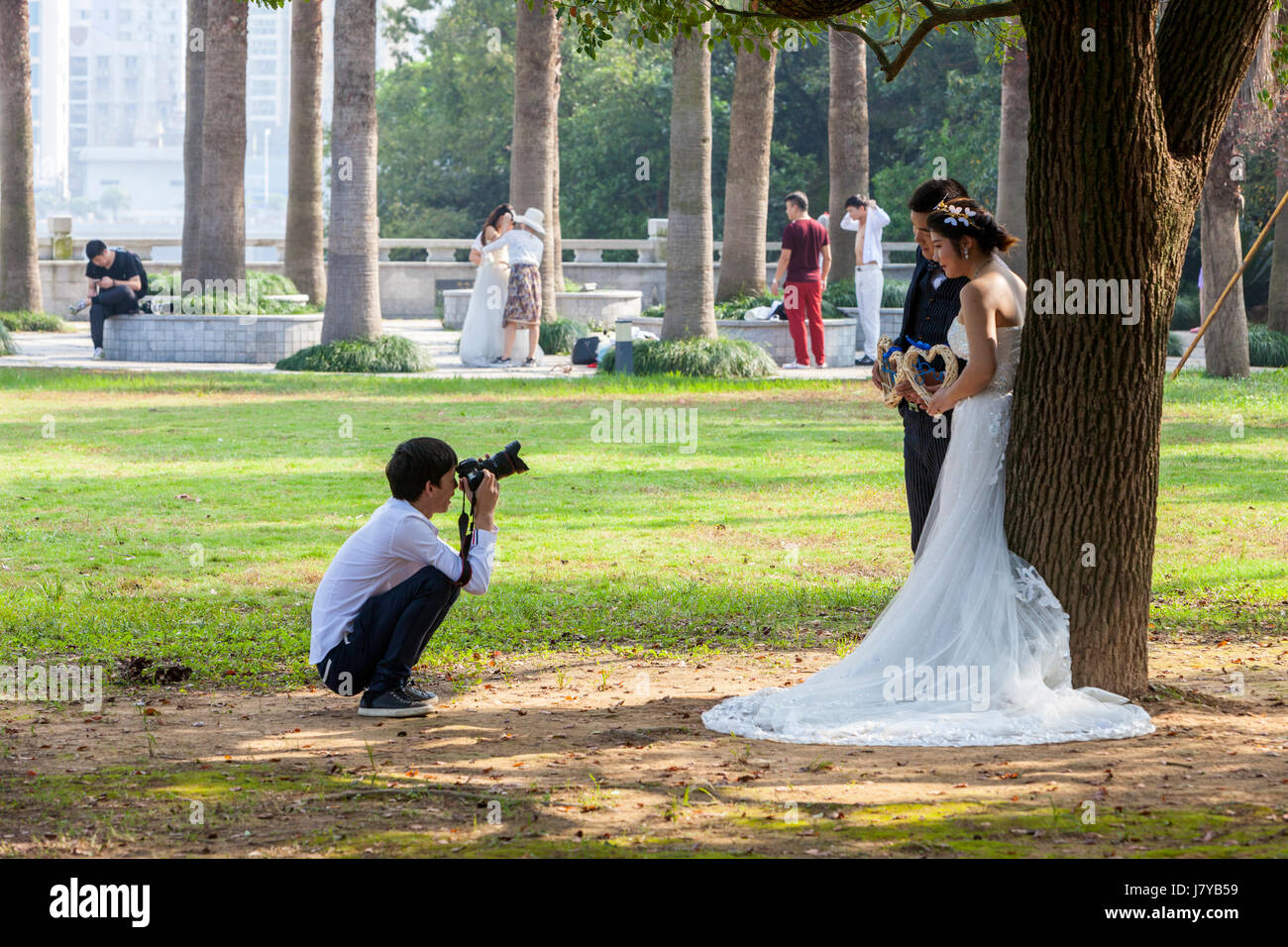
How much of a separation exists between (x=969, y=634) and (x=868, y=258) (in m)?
15.4

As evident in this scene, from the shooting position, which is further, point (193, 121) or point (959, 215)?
point (193, 121)

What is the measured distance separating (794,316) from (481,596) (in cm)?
1257

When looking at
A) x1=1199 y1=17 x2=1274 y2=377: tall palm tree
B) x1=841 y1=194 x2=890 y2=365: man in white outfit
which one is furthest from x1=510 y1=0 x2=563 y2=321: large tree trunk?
x1=1199 y1=17 x2=1274 y2=377: tall palm tree

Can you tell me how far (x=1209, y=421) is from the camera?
50.4 ft

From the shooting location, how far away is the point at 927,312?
22.4 ft

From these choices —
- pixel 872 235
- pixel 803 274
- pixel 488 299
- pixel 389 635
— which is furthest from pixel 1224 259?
pixel 389 635

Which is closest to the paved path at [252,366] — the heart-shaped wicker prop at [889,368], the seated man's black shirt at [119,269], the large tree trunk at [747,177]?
the seated man's black shirt at [119,269]

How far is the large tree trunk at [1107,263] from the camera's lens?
19.4ft

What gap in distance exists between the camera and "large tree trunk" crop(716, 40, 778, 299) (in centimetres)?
2161

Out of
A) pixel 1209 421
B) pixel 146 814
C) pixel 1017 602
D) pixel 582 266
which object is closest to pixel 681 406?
pixel 1209 421

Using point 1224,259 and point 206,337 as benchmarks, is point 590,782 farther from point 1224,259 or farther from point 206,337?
point 206,337

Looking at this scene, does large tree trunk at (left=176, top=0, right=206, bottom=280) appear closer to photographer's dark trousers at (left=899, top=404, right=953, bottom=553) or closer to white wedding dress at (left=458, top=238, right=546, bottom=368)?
white wedding dress at (left=458, top=238, right=546, bottom=368)

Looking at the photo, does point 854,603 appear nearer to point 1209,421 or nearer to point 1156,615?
point 1156,615

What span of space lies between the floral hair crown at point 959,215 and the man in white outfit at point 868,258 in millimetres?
14026
